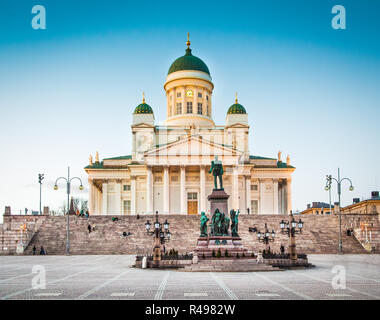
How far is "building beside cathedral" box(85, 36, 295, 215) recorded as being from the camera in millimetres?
72000

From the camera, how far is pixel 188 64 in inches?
3484

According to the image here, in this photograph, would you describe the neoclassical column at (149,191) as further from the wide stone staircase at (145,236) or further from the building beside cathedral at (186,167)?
the wide stone staircase at (145,236)

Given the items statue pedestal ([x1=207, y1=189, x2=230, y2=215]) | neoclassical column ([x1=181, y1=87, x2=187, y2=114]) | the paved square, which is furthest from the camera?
neoclassical column ([x1=181, y1=87, x2=187, y2=114])

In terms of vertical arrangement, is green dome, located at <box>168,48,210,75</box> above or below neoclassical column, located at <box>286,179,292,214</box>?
→ above

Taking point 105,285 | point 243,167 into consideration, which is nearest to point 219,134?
point 243,167

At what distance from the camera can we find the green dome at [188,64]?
290 ft

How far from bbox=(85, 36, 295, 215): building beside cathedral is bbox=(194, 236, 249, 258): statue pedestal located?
4163 cm

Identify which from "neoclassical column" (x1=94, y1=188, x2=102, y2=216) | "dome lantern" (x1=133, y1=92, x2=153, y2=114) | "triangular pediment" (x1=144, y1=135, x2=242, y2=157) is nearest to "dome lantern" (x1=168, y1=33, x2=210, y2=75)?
"dome lantern" (x1=133, y1=92, x2=153, y2=114)

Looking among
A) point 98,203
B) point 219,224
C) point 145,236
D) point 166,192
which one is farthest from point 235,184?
point 219,224

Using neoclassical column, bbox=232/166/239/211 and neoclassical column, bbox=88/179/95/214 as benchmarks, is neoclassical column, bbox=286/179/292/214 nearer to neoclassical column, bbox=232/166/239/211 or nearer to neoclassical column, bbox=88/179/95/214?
neoclassical column, bbox=232/166/239/211

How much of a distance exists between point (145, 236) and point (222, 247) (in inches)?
1074

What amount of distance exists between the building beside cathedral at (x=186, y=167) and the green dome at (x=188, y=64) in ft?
0.78

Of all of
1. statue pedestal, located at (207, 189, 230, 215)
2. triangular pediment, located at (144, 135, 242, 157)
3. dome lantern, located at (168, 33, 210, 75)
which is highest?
dome lantern, located at (168, 33, 210, 75)

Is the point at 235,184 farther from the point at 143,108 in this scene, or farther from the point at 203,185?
the point at 143,108
